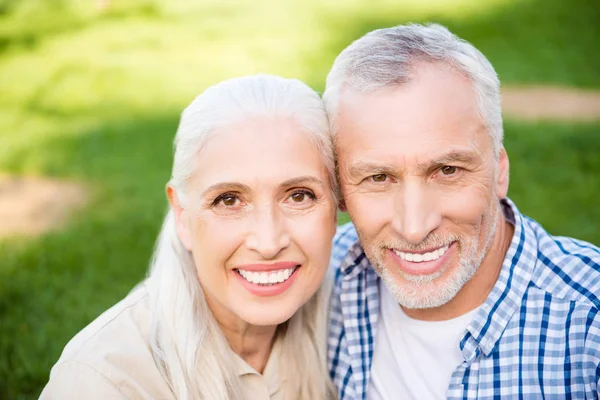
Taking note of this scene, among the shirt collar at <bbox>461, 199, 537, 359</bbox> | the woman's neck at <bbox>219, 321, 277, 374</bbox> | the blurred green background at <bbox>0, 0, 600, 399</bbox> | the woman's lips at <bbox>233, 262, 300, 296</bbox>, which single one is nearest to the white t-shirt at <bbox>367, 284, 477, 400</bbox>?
the shirt collar at <bbox>461, 199, 537, 359</bbox>

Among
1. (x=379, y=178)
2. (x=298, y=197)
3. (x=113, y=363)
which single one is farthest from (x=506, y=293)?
(x=113, y=363)

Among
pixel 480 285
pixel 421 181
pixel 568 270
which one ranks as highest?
pixel 421 181

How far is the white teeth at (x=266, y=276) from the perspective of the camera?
9.04ft

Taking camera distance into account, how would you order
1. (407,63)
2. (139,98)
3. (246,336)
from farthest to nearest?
1. (139,98)
2. (246,336)
3. (407,63)

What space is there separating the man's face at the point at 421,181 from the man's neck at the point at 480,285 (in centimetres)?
9

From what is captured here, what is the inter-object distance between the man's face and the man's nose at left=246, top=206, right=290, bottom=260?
331 mm

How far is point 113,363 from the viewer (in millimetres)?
2654

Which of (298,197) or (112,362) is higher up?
(298,197)

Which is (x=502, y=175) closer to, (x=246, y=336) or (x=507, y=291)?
(x=507, y=291)

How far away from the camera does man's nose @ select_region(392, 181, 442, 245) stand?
2.68 meters

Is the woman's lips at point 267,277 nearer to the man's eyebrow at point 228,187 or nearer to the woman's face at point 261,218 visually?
the woman's face at point 261,218

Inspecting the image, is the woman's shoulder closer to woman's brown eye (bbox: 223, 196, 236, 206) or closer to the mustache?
woman's brown eye (bbox: 223, 196, 236, 206)

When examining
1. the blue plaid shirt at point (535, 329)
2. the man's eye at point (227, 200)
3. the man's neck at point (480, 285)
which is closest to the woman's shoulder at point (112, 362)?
the man's eye at point (227, 200)

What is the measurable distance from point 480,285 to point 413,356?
39cm
